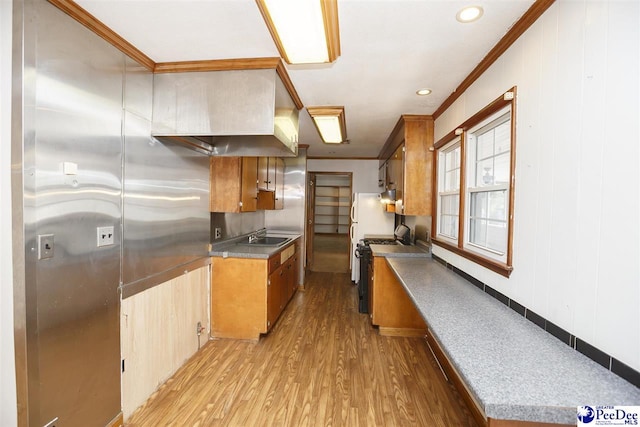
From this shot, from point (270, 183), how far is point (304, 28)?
2.99m

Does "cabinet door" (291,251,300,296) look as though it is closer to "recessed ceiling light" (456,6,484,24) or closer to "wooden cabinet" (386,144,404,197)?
"wooden cabinet" (386,144,404,197)

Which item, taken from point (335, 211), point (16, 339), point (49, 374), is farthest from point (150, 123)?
point (335, 211)

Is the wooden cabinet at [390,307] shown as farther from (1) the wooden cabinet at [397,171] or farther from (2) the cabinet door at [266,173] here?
(2) the cabinet door at [266,173]

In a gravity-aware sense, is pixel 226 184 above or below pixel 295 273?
above

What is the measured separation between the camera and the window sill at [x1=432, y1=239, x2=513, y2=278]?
175 cm

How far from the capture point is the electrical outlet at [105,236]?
5.77 feet

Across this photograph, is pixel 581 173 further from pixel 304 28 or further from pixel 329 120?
pixel 329 120

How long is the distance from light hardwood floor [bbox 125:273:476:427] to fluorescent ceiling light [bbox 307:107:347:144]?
7.92ft

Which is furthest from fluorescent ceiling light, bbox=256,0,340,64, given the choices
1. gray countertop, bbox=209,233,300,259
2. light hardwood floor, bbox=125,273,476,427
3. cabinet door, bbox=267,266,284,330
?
light hardwood floor, bbox=125,273,476,427

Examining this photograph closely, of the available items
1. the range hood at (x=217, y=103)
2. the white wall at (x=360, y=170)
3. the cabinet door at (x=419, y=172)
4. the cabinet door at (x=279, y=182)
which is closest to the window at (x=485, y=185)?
the cabinet door at (x=419, y=172)

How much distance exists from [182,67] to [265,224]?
129 inches

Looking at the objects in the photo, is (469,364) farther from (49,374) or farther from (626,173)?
(49,374)

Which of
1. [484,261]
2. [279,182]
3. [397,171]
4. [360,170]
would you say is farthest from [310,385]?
[360,170]

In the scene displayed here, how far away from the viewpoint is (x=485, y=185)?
223cm
